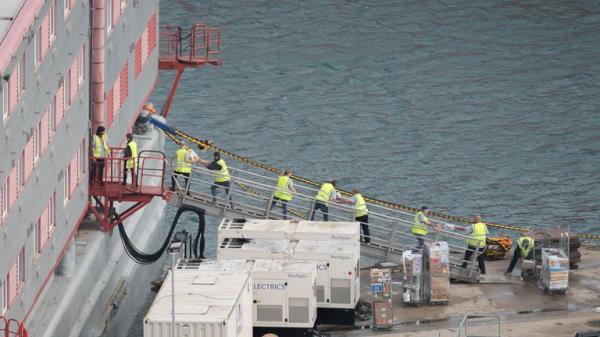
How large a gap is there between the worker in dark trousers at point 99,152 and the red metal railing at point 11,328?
36.5ft

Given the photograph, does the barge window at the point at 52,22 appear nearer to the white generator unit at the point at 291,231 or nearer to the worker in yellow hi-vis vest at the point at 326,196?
the white generator unit at the point at 291,231

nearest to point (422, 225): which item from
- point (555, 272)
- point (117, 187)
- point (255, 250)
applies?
point (555, 272)

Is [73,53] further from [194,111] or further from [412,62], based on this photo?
[412,62]

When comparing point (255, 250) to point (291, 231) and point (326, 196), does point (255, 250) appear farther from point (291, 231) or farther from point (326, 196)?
point (326, 196)

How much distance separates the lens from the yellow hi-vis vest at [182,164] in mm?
72312

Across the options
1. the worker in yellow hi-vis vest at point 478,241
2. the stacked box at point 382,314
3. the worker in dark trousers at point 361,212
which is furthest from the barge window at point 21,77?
the worker in yellow hi-vis vest at point 478,241

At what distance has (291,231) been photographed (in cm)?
6825

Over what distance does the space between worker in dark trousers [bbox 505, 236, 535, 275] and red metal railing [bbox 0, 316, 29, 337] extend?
21.4 m

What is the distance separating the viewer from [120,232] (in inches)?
2849

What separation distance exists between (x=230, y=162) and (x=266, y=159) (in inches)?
77.8

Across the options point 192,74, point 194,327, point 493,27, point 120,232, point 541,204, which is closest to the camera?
point 194,327

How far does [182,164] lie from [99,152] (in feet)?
17.7

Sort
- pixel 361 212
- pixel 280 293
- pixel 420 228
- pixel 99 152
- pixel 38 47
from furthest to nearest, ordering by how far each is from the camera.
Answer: pixel 361 212
pixel 420 228
pixel 99 152
pixel 280 293
pixel 38 47

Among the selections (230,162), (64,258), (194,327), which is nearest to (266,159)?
(230,162)
